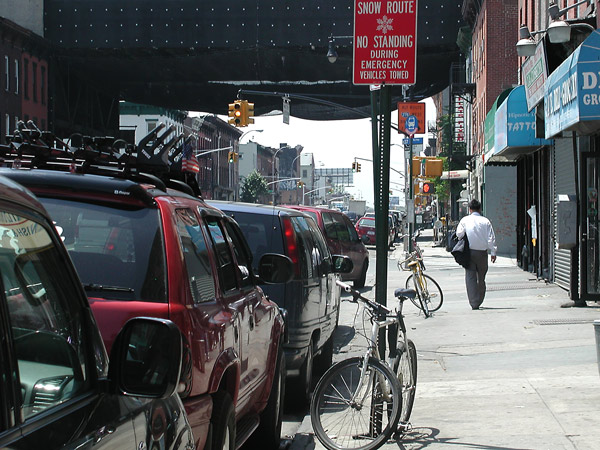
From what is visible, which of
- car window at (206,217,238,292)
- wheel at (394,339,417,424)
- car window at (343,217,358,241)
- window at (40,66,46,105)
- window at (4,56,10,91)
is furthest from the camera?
window at (40,66,46,105)

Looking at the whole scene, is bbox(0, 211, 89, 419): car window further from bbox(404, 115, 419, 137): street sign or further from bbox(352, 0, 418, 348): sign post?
bbox(404, 115, 419, 137): street sign

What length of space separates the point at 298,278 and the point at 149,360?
20.2 ft

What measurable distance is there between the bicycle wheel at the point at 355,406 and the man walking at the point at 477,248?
9.37 meters

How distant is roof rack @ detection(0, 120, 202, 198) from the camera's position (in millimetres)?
4910

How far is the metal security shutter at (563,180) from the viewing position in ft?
60.3

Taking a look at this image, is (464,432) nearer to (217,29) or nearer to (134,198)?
(134,198)

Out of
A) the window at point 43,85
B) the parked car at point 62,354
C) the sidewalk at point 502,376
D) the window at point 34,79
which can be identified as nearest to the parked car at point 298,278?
the sidewalk at point 502,376

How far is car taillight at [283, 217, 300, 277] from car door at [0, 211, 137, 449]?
6.07 meters

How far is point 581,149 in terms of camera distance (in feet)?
56.7

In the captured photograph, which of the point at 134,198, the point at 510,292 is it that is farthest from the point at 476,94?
the point at 134,198

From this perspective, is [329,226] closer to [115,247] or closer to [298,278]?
[298,278]

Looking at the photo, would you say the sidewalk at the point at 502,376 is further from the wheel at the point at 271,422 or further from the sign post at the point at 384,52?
the sign post at the point at 384,52

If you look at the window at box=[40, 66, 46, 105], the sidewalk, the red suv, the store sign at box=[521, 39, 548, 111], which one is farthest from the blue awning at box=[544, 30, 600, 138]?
the window at box=[40, 66, 46, 105]

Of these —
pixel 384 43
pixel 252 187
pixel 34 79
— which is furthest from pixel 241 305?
pixel 252 187
